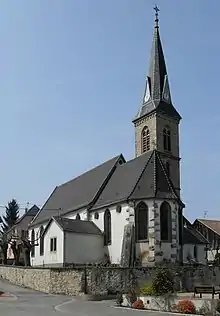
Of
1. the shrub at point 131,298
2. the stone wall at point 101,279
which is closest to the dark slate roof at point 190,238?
the stone wall at point 101,279

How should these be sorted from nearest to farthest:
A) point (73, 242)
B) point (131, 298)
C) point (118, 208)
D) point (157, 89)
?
1. point (131, 298)
2. point (73, 242)
3. point (118, 208)
4. point (157, 89)

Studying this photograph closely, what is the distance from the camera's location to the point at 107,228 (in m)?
45.8

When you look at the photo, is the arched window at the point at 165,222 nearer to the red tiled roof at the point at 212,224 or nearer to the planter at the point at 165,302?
the planter at the point at 165,302

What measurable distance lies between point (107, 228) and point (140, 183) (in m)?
5.80

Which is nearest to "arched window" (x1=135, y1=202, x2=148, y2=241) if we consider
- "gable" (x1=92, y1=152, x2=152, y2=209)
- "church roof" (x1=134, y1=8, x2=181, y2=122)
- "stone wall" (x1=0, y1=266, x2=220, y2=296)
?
"gable" (x1=92, y1=152, x2=152, y2=209)

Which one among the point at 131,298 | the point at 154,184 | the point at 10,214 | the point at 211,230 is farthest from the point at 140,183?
the point at 10,214

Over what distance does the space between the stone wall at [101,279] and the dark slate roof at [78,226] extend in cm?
605

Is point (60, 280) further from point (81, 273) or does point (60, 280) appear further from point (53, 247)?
point (53, 247)

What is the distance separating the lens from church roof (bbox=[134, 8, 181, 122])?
204 ft

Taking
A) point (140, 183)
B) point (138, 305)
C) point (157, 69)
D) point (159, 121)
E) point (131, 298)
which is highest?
point (157, 69)

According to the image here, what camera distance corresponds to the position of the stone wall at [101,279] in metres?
34.4

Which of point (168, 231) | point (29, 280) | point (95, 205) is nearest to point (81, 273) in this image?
point (29, 280)

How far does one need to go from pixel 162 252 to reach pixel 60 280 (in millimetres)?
10143

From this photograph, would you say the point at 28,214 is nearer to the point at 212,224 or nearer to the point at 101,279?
the point at 212,224
